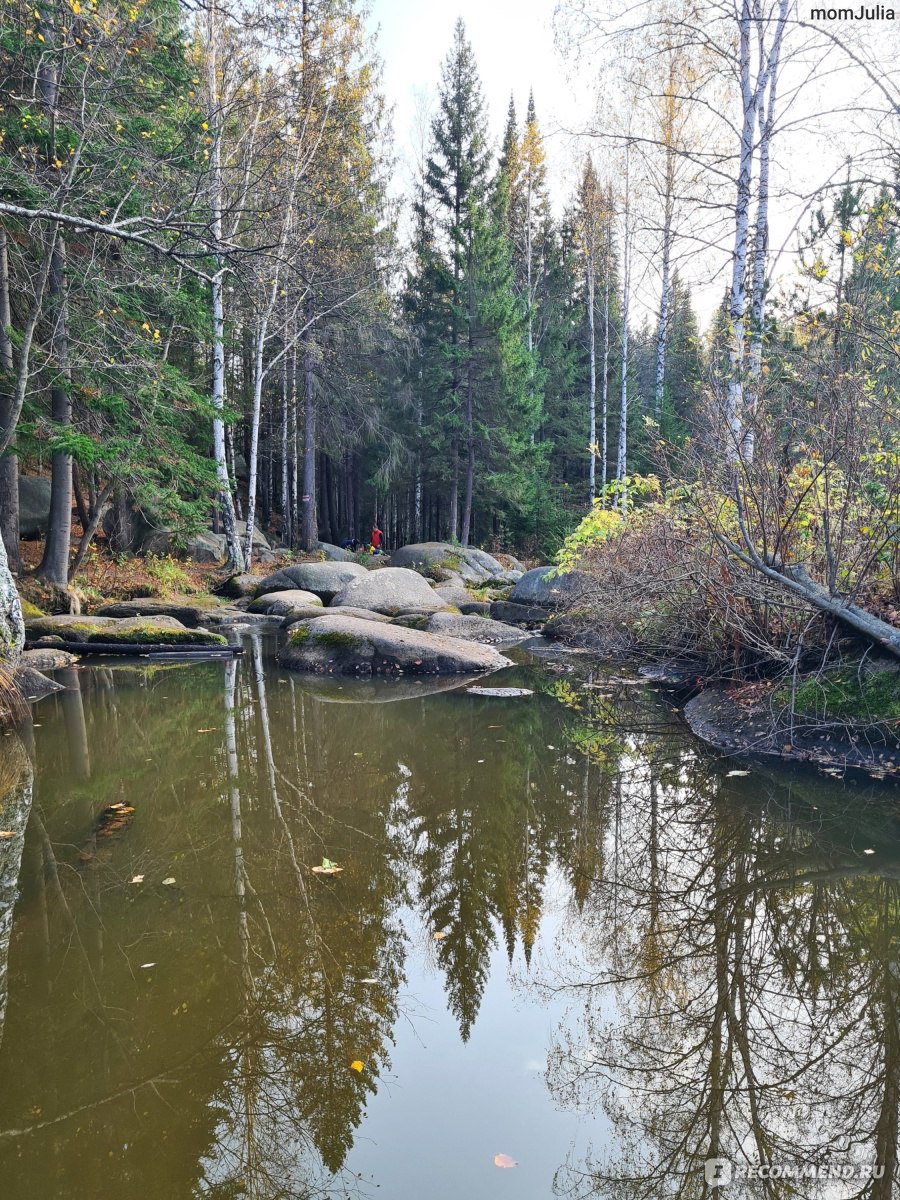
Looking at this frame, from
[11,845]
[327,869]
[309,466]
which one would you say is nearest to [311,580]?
[309,466]

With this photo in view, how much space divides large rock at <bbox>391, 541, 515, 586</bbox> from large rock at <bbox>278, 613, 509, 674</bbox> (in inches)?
369

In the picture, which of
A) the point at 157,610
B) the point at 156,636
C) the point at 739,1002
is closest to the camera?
the point at 739,1002

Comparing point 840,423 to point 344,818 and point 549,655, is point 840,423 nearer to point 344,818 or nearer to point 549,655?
point 344,818

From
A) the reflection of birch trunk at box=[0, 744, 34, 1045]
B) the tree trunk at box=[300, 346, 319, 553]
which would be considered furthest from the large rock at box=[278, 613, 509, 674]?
the tree trunk at box=[300, 346, 319, 553]

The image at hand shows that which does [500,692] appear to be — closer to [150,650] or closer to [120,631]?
[150,650]

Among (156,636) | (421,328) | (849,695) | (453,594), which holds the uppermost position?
(421,328)

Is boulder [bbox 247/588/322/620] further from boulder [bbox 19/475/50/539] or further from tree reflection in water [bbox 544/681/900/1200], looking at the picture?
tree reflection in water [bbox 544/681/900/1200]

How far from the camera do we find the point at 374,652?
9.62 metres

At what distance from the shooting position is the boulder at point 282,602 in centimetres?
1483

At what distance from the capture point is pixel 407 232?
25125mm

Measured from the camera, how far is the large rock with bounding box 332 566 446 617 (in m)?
13.1

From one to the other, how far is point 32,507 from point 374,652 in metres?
11.6

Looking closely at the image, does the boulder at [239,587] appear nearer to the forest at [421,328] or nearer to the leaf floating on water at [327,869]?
the forest at [421,328]

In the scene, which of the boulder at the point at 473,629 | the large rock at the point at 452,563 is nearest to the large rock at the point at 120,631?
the boulder at the point at 473,629
